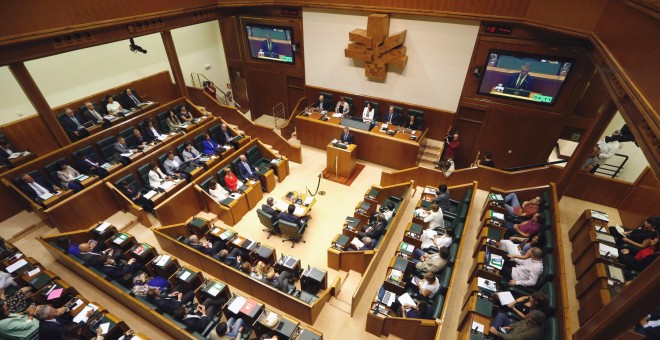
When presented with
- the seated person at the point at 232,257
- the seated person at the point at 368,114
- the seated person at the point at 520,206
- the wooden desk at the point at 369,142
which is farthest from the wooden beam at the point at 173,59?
the seated person at the point at 520,206

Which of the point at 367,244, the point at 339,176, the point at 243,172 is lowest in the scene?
the point at 339,176

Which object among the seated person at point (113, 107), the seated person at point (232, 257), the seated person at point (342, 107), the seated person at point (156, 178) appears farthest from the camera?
the seated person at point (342, 107)

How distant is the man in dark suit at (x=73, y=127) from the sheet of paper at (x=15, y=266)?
366 centimetres

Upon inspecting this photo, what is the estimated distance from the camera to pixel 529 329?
4.15m

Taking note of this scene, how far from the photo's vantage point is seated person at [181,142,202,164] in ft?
26.9

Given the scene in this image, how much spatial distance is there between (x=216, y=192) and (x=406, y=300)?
15.6 feet

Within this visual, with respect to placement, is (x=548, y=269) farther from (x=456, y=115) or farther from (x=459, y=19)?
(x=459, y=19)

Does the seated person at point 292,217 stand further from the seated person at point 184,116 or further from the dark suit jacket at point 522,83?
the dark suit jacket at point 522,83

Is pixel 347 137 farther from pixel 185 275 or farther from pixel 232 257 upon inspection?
pixel 185 275

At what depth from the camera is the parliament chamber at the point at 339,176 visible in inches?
185

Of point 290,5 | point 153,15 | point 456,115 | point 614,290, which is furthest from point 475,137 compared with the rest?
point 153,15

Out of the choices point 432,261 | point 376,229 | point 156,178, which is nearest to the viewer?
point 432,261

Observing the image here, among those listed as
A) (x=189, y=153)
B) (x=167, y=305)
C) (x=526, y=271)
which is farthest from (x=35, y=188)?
(x=526, y=271)

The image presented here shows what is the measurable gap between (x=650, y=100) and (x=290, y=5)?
8.69m
